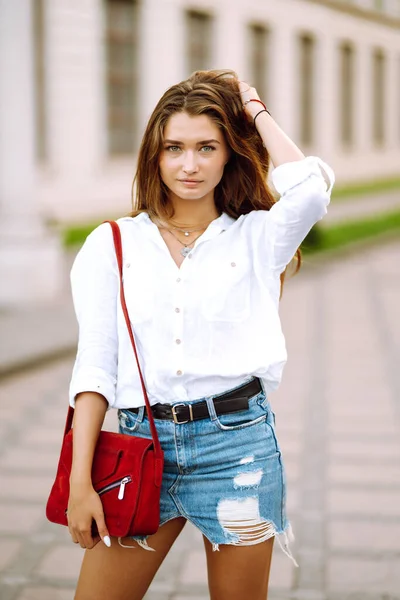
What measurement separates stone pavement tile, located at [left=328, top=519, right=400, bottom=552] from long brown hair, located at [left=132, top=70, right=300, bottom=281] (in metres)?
2.06

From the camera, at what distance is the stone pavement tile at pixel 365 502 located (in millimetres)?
4504

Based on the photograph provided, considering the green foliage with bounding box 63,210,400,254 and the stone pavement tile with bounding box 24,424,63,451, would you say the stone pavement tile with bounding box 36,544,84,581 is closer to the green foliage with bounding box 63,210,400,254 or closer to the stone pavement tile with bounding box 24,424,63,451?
the stone pavement tile with bounding box 24,424,63,451

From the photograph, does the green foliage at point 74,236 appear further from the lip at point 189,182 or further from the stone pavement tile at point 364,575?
the lip at point 189,182

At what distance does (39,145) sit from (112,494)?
14.1m

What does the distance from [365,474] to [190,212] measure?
2.94m

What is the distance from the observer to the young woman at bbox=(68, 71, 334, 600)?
2.27 metres

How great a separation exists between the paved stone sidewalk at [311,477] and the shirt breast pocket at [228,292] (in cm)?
167

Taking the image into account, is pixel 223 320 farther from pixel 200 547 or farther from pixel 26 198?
pixel 26 198


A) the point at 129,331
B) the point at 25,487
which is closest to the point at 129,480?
the point at 129,331

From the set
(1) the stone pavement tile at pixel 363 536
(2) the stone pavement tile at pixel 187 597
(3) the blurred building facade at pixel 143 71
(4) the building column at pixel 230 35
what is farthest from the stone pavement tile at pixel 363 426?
(4) the building column at pixel 230 35

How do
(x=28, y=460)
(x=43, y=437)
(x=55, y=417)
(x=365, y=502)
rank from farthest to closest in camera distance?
(x=55, y=417)
(x=43, y=437)
(x=28, y=460)
(x=365, y=502)

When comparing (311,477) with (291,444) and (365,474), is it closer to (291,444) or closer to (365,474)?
(365,474)

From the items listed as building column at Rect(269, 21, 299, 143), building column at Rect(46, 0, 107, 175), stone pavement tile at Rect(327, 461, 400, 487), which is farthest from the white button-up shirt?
building column at Rect(269, 21, 299, 143)

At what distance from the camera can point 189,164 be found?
2.30m
